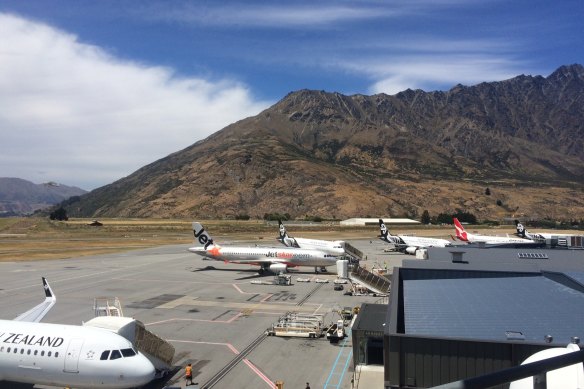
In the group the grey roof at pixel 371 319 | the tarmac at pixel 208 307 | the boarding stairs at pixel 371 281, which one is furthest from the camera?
the boarding stairs at pixel 371 281

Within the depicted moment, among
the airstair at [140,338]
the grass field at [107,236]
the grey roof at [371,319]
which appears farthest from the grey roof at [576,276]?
the grass field at [107,236]

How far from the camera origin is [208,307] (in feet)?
162

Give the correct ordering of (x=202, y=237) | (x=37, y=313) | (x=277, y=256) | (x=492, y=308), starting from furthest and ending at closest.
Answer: (x=202, y=237), (x=277, y=256), (x=37, y=313), (x=492, y=308)

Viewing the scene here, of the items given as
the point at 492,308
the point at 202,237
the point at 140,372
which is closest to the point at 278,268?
the point at 202,237

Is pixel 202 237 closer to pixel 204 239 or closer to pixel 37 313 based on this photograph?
pixel 204 239

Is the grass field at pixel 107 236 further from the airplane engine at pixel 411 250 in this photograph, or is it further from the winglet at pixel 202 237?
the airplane engine at pixel 411 250

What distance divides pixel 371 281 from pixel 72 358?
123 ft

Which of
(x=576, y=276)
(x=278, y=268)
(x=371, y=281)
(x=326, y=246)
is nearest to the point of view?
(x=576, y=276)

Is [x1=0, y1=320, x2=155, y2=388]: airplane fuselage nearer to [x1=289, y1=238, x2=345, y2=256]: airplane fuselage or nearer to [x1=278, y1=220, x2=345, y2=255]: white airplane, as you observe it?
[x1=289, y1=238, x2=345, y2=256]: airplane fuselage

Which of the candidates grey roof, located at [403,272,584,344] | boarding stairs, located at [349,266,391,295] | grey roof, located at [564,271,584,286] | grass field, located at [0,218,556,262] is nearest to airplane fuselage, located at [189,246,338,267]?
boarding stairs, located at [349,266,391,295]

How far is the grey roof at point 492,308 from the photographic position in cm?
2352

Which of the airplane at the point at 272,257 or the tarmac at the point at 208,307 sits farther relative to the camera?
the airplane at the point at 272,257

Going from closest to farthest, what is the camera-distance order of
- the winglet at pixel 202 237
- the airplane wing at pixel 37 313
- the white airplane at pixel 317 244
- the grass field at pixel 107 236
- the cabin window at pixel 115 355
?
the cabin window at pixel 115 355, the airplane wing at pixel 37 313, the white airplane at pixel 317 244, the winglet at pixel 202 237, the grass field at pixel 107 236

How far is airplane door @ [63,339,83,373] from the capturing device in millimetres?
23156
